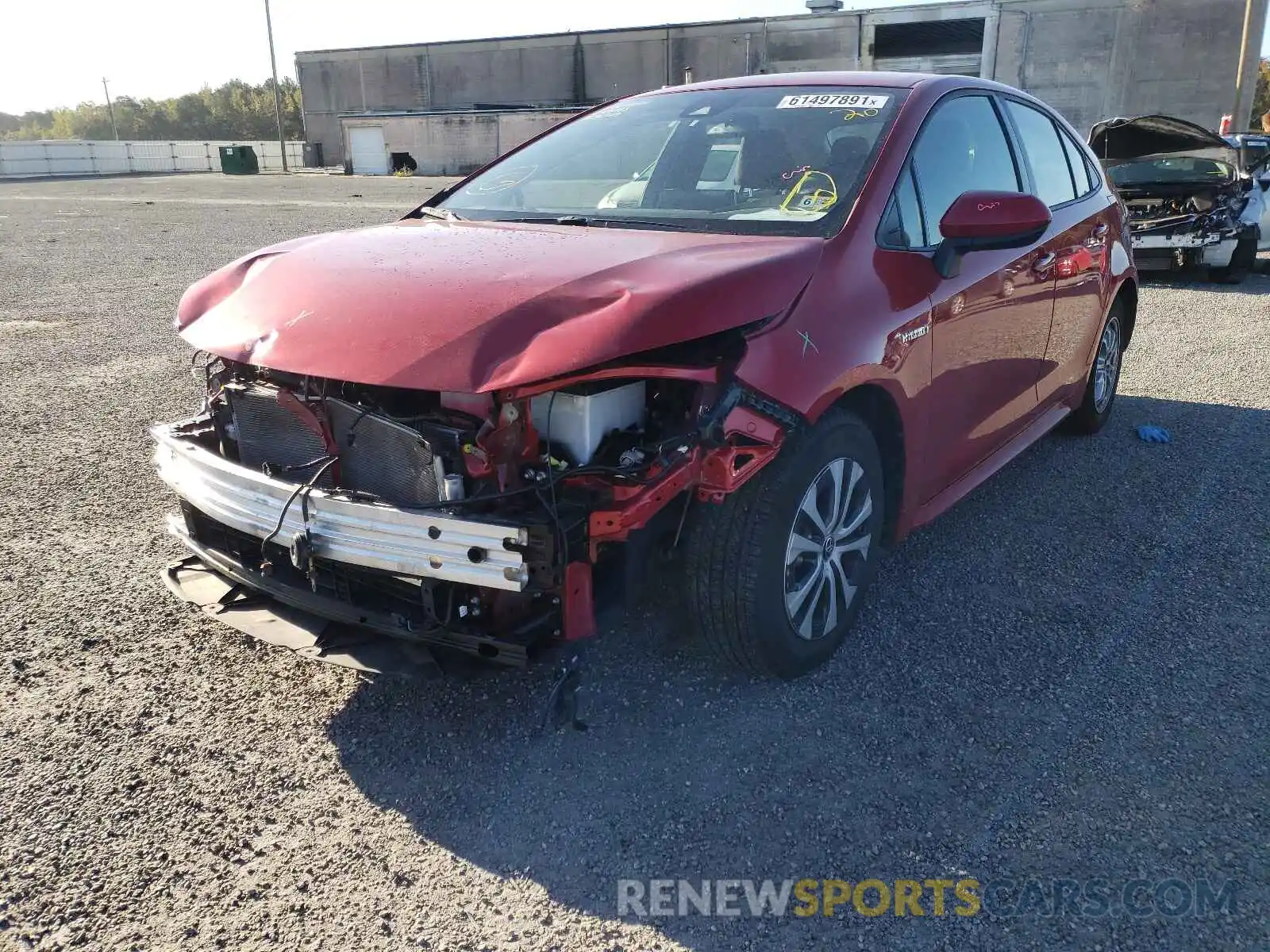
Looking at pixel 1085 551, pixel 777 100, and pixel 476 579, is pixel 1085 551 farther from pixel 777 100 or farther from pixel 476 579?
pixel 476 579

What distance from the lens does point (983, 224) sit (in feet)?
10.4

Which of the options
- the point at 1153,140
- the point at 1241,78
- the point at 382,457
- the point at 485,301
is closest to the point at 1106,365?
the point at 485,301

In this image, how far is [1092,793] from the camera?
→ 2.59 meters

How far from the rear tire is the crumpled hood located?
3.08 metres

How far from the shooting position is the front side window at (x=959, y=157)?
3.43 metres

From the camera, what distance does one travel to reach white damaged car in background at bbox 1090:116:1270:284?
10.4 meters

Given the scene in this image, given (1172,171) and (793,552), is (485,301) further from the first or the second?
(1172,171)

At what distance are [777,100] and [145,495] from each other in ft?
11.0

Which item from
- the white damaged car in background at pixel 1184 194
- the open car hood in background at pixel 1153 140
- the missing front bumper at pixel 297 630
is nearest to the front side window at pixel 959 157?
the missing front bumper at pixel 297 630

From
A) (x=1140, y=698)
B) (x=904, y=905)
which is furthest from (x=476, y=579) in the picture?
(x=1140, y=698)

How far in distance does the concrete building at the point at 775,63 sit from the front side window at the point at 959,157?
88.9 feet

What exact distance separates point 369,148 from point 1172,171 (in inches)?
1666

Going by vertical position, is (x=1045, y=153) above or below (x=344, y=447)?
above

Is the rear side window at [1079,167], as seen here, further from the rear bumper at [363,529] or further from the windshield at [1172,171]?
the windshield at [1172,171]
